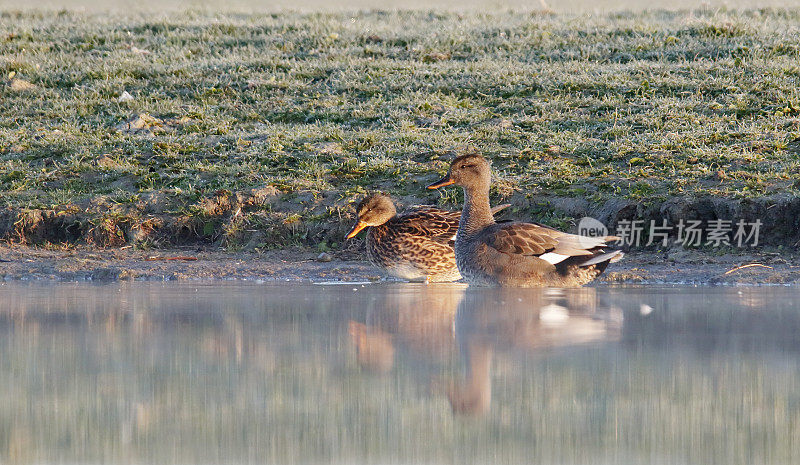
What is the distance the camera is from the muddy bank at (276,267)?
31.7ft

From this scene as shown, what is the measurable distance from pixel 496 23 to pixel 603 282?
14.1 metres

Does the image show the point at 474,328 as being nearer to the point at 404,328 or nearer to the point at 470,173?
the point at 404,328

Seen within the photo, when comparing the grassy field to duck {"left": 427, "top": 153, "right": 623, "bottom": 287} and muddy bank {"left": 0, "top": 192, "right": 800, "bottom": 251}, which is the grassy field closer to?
muddy bank {"left": 0, "top": 192, "right": 800, "bottom": 251}

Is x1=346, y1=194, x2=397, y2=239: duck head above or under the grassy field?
under

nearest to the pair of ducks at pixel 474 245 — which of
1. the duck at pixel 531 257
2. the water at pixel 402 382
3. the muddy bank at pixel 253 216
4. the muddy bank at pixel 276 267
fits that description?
the duck at pixel 531 257

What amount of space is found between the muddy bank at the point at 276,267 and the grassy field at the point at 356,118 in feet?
1.46

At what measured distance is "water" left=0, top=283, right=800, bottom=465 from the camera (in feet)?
12.9

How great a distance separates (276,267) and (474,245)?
2136 mm

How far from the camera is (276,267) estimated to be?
10453 millimetres

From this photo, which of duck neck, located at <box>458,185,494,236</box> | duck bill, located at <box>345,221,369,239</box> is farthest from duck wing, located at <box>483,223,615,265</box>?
duck bill, located at <box>345,221,369,239</box>

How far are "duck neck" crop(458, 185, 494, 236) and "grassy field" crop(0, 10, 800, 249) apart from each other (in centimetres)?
172

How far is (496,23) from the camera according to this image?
897 inches

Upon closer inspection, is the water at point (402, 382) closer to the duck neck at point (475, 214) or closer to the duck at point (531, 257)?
the duck at point (531, 257)

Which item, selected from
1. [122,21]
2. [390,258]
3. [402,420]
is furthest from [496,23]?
[402,420]
